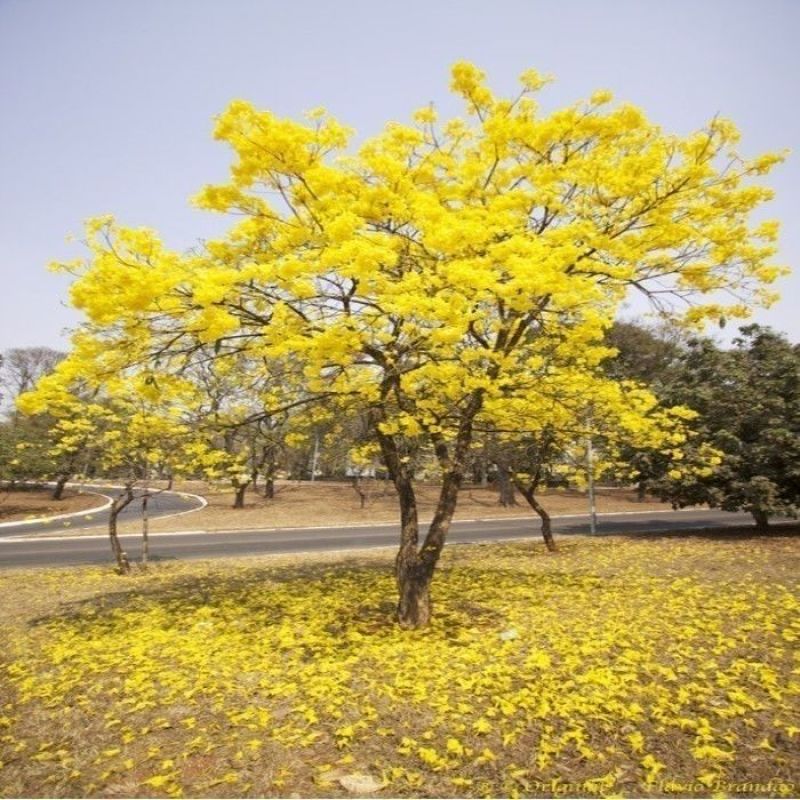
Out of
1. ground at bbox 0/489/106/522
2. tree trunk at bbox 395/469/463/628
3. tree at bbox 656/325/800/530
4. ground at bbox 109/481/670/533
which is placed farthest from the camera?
ground at bbox 0/489/106/522

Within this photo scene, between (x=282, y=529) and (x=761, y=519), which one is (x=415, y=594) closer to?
(x=761, y=519)

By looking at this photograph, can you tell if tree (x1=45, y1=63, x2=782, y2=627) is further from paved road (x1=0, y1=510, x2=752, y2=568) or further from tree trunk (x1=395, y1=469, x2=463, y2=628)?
paved road (x1=0, y1=510, x2=752, y2=568)

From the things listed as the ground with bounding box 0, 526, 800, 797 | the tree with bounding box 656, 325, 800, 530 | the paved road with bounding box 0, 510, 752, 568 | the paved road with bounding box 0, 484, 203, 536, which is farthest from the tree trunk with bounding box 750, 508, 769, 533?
the paved road with bounding box 0, 484, 203, 536

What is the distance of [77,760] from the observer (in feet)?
13.3

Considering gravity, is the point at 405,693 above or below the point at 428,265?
below

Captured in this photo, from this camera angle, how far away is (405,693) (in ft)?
16.3

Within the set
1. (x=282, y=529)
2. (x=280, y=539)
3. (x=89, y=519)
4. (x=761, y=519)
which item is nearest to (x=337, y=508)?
(x=282, y=529)

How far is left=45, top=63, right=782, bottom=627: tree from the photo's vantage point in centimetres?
525

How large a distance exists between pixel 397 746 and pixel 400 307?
3666 mm

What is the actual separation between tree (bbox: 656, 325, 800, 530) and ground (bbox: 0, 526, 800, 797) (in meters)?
6.71

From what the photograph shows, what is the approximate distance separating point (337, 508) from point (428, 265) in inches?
922

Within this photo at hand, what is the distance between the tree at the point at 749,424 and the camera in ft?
48.3

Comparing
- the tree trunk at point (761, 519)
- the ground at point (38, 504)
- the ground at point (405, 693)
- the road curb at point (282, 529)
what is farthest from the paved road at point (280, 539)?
the ground at point (38, 504)

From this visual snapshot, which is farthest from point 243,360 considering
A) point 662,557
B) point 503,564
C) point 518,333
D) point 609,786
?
point 662,557
